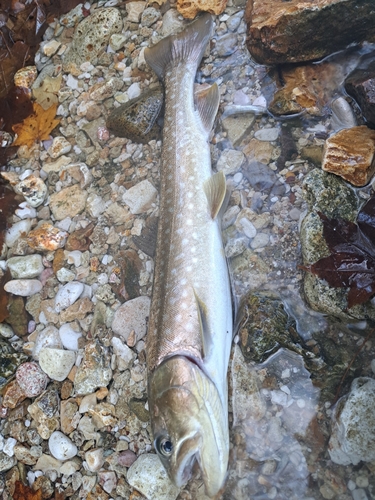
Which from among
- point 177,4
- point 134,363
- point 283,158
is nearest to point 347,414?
point 134,363

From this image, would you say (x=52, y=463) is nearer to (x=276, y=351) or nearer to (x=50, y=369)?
(x=50, y=369)

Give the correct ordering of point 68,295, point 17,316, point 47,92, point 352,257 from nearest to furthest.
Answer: point 352,257
point 68,295
point 17,316
point 47,92

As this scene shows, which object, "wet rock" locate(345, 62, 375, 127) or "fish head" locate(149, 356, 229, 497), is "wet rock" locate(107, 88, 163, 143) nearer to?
"wet rock" locate(345, 62, 375, 127)

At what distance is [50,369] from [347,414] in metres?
2.61

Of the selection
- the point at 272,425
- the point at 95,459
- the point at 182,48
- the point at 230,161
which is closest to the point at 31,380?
the point at 95,459

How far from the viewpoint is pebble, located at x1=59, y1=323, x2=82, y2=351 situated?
430cm

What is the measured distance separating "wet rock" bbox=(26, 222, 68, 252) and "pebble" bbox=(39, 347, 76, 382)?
1.07 metres

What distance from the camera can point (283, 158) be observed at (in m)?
4.14

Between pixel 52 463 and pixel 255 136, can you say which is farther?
pixel 255 136

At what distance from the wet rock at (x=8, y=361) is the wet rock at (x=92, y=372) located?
674 mm

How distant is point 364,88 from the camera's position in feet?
12.1

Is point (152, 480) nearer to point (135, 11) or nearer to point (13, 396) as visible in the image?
point (13, 396)

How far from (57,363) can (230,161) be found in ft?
8.11

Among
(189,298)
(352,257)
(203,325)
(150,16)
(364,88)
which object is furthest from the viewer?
(150,16)
